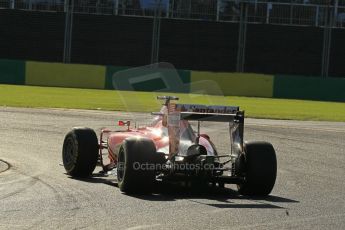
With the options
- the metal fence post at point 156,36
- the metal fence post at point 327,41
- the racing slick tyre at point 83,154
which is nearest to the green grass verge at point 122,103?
the metal fence post at point 327,41

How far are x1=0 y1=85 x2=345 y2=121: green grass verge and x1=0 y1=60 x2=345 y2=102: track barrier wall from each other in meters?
1.44

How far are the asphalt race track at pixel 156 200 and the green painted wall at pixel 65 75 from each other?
74.1 feet

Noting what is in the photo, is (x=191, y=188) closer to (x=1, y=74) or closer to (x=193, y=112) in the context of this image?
(x=193, y=112)

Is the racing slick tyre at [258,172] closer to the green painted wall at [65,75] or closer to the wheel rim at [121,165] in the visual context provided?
the wheel rim at [121,165]

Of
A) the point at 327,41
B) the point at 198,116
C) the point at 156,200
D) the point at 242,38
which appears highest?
the point at 327,41

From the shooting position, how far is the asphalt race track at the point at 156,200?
773 centimetres

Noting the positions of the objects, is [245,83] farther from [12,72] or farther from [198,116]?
[198,116]

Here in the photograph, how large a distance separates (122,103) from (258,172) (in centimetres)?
1922

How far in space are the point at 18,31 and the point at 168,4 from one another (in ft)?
27.1

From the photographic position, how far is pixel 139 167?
30.9 ft

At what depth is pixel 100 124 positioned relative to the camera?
19.4 metres

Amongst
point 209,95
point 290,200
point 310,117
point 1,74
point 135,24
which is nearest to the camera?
point 290,200

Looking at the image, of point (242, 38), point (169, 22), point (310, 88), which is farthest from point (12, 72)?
point (310, 88)

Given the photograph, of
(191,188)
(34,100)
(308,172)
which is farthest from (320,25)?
(191,188)
